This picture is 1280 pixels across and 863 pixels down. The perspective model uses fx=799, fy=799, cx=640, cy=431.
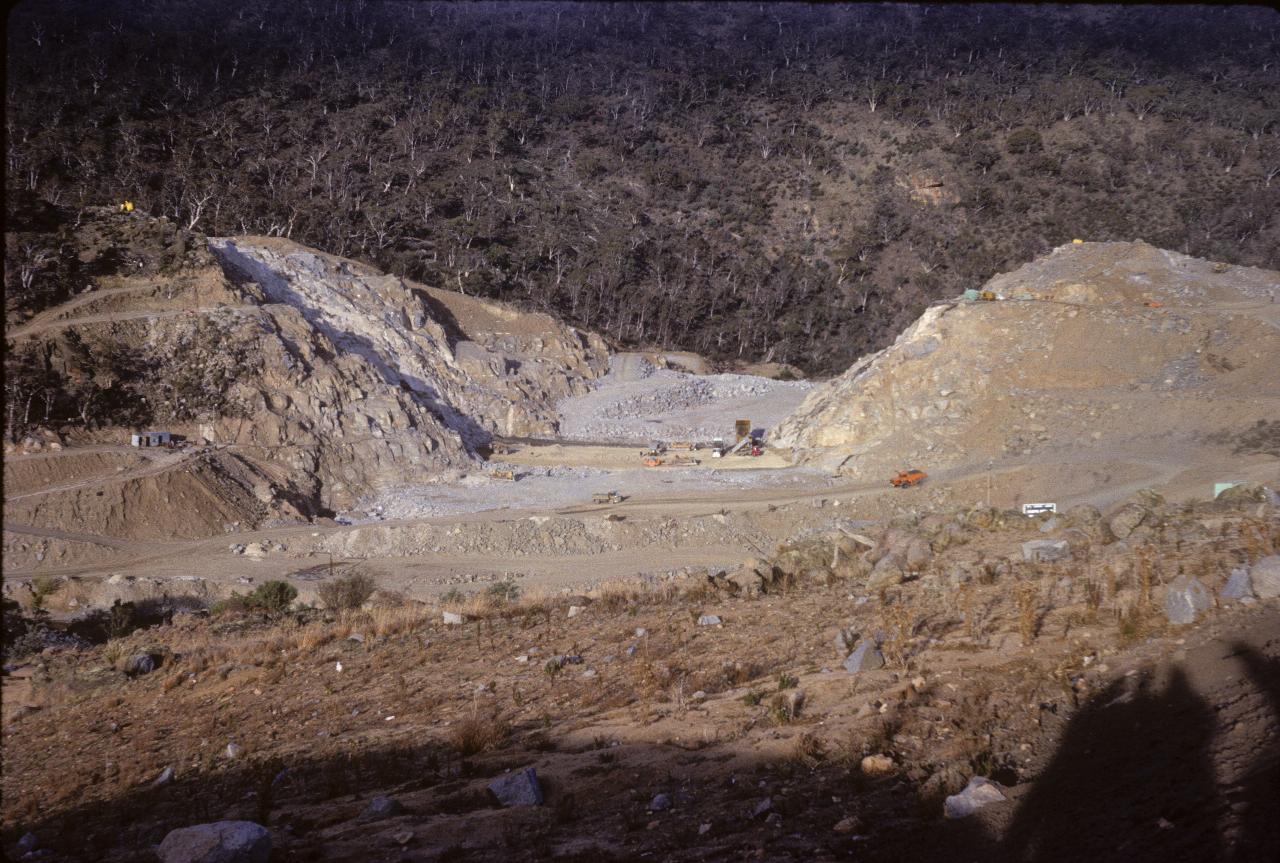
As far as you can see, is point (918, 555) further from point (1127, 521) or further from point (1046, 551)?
point (1127, 521)

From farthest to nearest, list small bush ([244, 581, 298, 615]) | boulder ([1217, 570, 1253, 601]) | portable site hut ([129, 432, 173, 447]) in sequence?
portable site hut ([129, 432, 173, 447]) → small bush ([244, 581, 298, 615]) → boulder ([1217, 570, 1253, 601])

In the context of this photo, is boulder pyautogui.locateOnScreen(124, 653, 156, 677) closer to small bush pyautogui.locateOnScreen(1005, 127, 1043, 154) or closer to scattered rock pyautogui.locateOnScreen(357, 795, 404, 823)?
scattered rock pyautogui.locateOnScreen(357, 795, 404, 823)

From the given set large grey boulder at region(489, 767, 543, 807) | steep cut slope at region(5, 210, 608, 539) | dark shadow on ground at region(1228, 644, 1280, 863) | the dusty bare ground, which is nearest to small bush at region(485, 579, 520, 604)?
the dusty bare ground

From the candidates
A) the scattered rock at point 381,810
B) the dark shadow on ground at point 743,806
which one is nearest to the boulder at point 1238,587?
the dark shadow on ground at point 743,806

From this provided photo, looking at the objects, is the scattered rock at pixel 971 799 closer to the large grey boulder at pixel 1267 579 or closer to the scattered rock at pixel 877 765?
the scattered rock at pixel 877 765

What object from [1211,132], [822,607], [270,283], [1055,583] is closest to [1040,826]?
[1055,583]

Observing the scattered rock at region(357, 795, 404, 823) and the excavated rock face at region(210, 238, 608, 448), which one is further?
the excavated rock face at region(210, 238, 608, 448)
